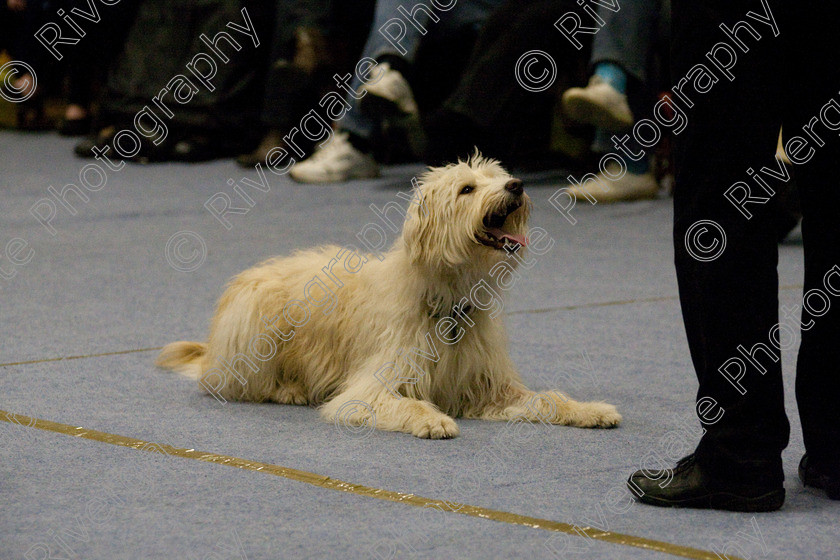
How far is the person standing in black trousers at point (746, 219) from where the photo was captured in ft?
5.54

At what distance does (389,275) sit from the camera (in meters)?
2.50

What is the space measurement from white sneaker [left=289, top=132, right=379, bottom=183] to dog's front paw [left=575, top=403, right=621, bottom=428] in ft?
13.1

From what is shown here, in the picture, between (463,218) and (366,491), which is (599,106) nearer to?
(463,218)

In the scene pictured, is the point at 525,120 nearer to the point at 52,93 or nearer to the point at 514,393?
the point at 514,393

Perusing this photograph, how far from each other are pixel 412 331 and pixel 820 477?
0.91 metres

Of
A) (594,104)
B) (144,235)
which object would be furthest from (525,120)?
(144,235)

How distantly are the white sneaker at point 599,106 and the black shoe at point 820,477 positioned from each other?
3.17 m

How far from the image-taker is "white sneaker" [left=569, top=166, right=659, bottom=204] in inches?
217

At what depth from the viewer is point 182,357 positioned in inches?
111

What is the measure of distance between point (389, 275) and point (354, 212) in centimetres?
284
